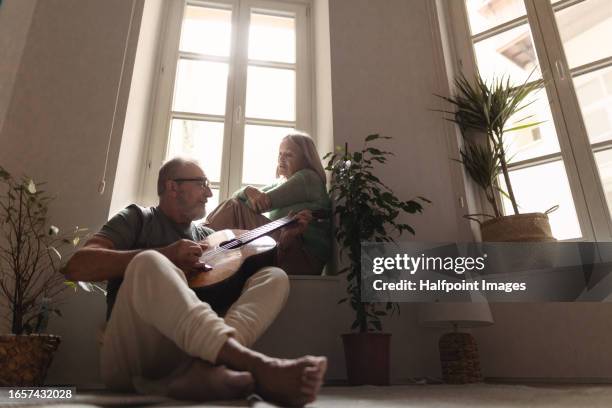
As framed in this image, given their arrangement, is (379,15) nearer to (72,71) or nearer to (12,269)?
(72,71)

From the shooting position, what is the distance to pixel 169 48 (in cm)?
294

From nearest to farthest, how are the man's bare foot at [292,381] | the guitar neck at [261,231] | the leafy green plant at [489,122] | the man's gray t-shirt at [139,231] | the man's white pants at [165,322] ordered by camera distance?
the man's bare foot at [292,381]
the man's white pants at [165,322]
the man's gray t-shirt at [139,231]
the guitar neck at [261,231]
the leafy green plant at [489,122]

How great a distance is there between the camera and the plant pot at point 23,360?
1557mm

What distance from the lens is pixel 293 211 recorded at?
223cm

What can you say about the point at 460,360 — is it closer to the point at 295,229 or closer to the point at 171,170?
the point at 295,229

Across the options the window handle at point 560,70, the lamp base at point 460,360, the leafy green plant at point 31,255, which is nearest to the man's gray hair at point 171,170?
the leafy green plant at point 31,255

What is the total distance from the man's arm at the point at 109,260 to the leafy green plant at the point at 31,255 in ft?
1.65

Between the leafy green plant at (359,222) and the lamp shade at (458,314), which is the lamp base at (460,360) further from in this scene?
the leafy green plant at (359,222)

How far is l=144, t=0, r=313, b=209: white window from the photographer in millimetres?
2719

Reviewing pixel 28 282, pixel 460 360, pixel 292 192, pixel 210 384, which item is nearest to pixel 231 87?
pixel 292 192

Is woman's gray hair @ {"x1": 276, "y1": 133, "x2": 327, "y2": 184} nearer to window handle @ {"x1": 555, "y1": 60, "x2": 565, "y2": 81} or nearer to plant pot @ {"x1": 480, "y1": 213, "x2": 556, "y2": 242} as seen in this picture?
plant pot @ {"x1": 480, "y1": 213, "x2": 556, "y2": 242}

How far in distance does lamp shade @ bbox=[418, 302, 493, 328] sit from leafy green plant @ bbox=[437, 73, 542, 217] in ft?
2.08

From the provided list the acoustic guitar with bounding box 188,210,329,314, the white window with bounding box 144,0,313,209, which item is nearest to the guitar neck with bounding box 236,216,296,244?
the acoustic guitar with bounding box 188,210,329,314

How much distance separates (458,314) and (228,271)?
1.00m
